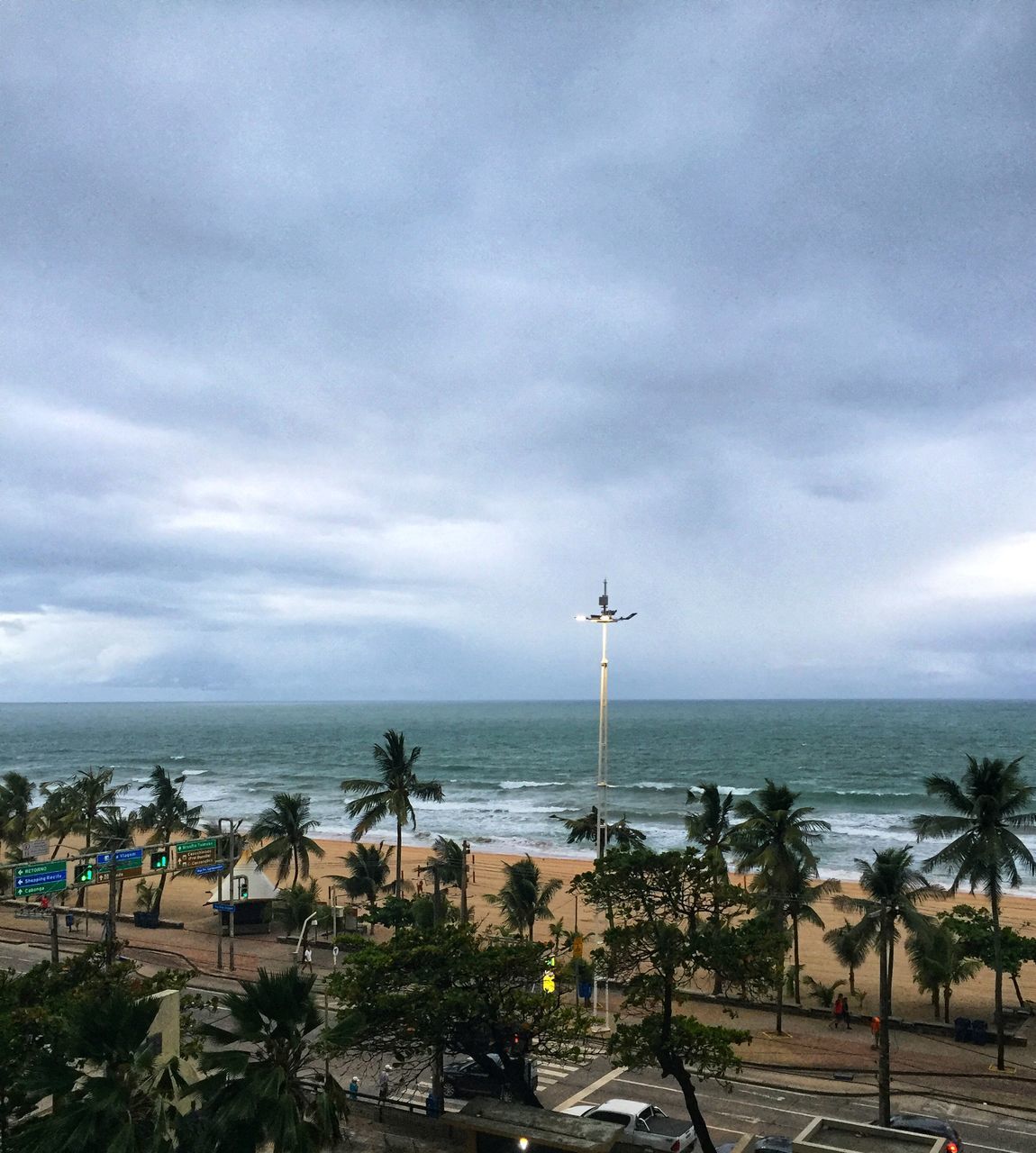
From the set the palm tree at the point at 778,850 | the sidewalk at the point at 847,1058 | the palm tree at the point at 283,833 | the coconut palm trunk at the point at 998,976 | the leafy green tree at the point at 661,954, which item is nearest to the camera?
the leafy green tree at the point at 661,954

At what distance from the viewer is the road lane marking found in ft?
87.5

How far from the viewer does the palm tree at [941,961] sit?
1373 inches

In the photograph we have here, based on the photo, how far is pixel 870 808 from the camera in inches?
4190

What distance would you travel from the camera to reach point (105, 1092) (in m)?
12.9

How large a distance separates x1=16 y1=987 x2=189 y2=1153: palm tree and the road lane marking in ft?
49.0

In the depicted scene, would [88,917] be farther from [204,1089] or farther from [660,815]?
[660,815]

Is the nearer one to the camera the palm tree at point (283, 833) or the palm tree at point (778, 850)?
the palm tree at point (778, 850)

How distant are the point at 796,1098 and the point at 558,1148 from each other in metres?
12.4

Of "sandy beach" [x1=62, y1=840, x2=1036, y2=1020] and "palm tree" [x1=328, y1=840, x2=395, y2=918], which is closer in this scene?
"sandy beach" [x1=62, y1=840, x2=1036, y2=1020]

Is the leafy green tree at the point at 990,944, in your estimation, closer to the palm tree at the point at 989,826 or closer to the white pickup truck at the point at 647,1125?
the palm tree at the point at 989,826

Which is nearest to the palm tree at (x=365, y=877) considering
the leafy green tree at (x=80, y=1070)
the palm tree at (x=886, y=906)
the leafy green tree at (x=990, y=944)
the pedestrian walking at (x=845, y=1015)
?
the pedestrian walking at (x=845, y=1015)

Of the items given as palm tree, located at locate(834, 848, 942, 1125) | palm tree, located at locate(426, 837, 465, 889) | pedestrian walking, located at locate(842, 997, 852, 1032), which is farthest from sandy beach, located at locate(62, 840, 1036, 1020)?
palm tree, located at locate(834, 848, 942, 1125)

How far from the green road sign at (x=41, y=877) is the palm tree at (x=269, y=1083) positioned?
25635 millimetres

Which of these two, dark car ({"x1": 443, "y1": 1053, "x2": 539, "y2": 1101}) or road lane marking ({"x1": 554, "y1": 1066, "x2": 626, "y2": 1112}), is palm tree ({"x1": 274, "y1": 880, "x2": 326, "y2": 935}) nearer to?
dark car ({"x1": 443, "y1": 1053, "x2": 539, "y2": 1101})
